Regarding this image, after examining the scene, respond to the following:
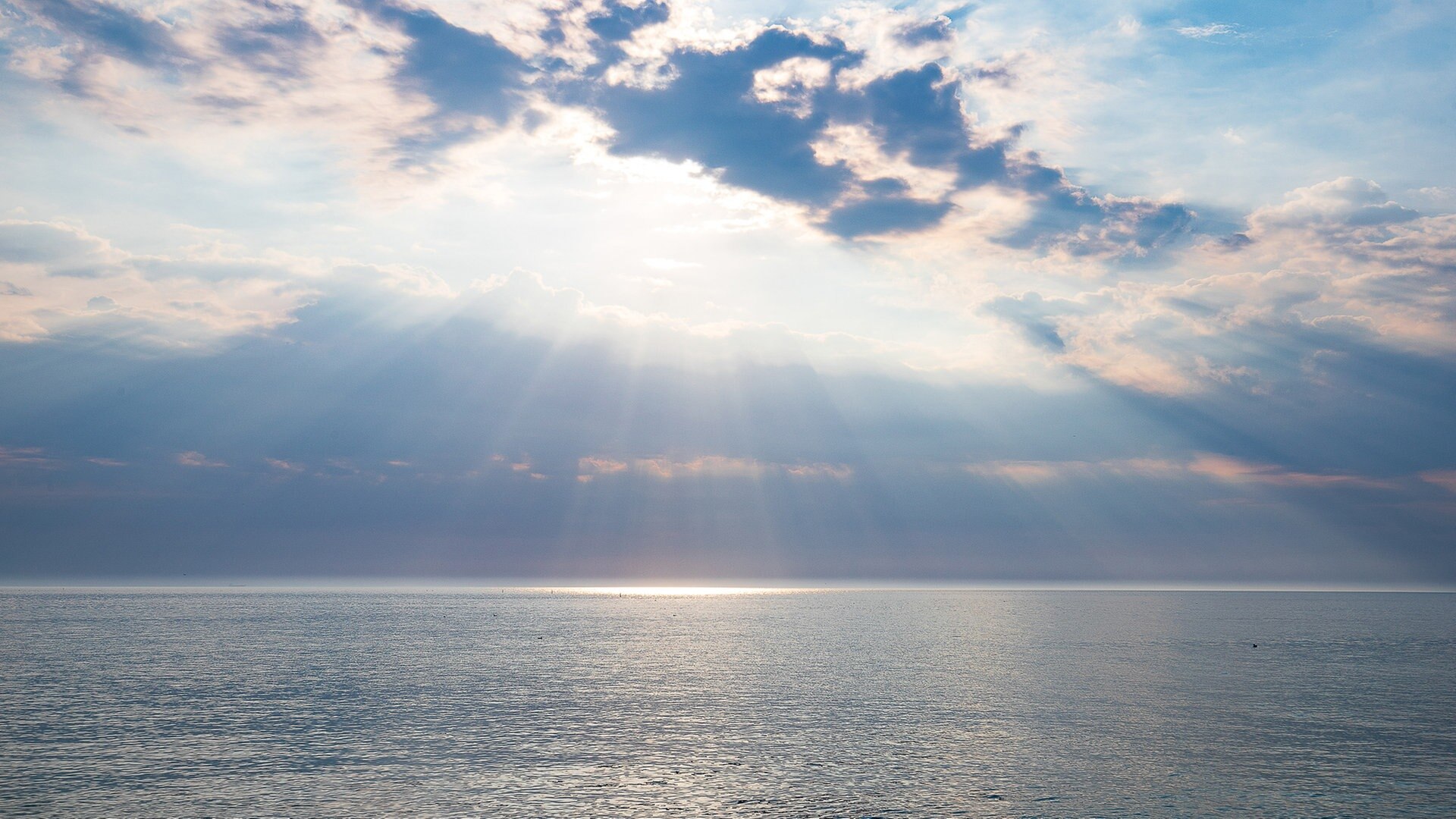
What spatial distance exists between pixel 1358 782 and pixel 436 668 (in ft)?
225

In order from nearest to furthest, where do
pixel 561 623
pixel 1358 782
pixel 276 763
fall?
pixel 1358 782
pixel 276 763
pixel 561 623

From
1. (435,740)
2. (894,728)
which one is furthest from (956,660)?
(435,740)

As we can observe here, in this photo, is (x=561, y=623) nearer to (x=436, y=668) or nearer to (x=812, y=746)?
(x=436, y=668)

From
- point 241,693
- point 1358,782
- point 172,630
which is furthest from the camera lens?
point 172,630

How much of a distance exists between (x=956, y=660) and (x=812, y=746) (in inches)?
2096

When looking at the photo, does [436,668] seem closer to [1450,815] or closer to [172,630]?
[1450,815]

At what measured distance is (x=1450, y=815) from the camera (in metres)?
33.3

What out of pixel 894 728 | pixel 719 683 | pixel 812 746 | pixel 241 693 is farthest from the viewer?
pixel 719 683

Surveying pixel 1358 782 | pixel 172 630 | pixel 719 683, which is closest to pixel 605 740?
pixel 719 683

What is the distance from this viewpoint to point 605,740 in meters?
46.9

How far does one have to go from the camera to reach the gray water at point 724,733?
116 feet

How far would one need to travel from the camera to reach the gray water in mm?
35375

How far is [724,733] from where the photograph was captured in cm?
4934

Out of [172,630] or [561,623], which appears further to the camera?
[561,623]
